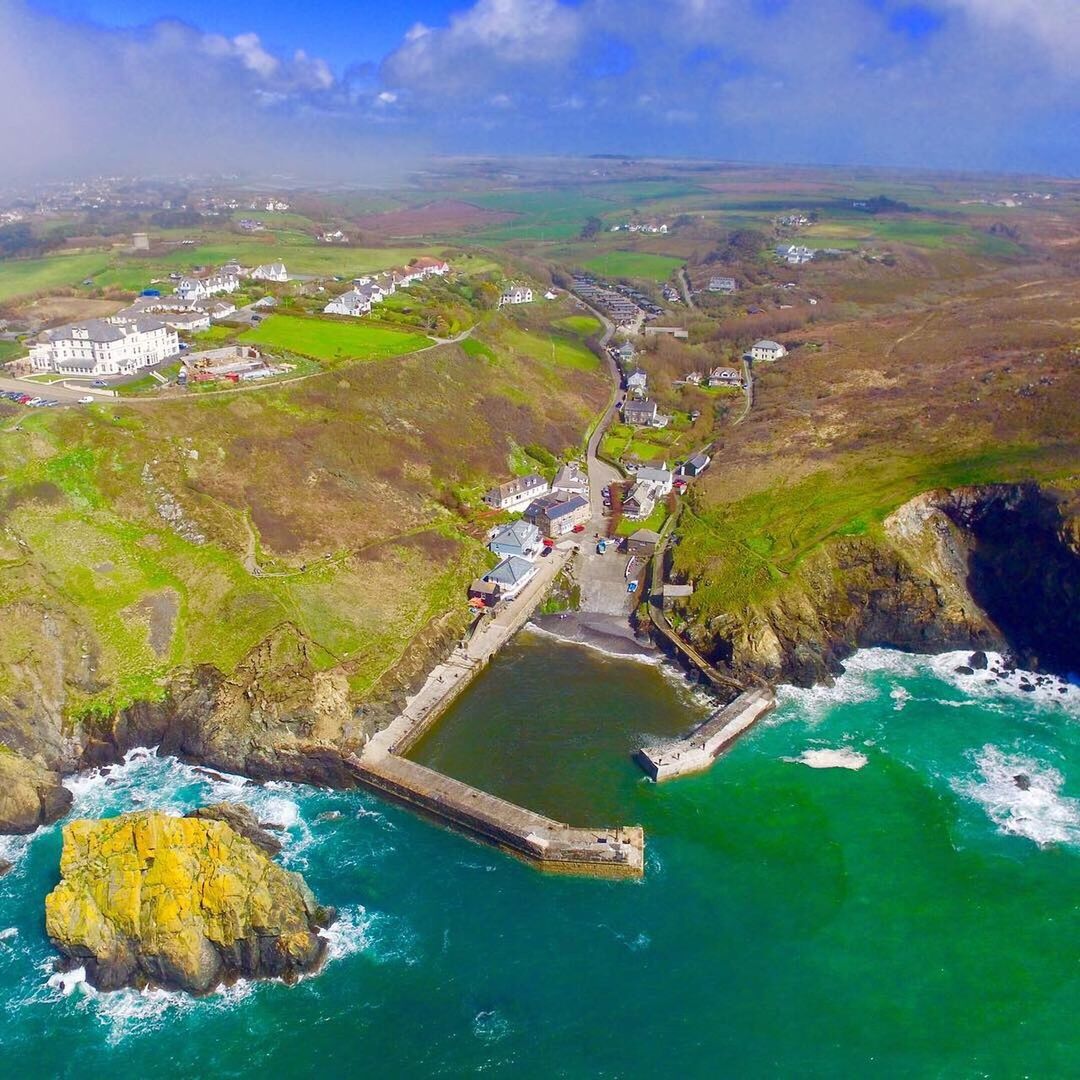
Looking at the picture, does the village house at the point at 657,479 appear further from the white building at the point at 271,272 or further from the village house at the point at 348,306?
the white building at the point at 271,272

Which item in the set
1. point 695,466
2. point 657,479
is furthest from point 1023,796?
point 695,466

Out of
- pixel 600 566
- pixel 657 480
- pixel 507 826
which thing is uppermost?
pixel 657 480

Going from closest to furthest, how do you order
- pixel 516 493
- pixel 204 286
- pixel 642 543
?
pixel 642 543 → pixel 516 493 → pixel 204 286

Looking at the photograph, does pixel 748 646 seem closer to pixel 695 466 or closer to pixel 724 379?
pixel 695 466

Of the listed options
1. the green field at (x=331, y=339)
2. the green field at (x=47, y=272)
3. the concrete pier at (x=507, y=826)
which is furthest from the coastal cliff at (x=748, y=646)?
the green field at (x=47, y=272)

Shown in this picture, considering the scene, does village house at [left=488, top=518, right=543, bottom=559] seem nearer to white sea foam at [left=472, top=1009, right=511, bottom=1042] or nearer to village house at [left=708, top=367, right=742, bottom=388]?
white sea foam at [left=472, top=1009, right=511, bottom=1042]

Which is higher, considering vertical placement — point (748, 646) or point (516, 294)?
point (516, 294)

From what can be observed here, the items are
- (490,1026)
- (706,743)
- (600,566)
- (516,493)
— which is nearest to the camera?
(490,1026)

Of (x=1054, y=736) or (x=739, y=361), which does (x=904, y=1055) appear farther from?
(x=739, y=361)
